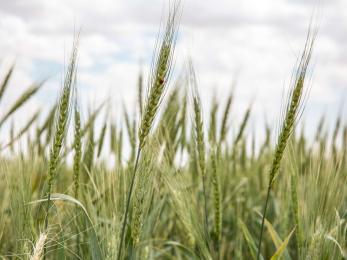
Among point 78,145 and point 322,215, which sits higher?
point 78,145

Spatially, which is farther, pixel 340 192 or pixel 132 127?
pixel 132 127

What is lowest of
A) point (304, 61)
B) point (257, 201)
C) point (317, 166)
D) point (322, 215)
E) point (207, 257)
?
point (257, 201)

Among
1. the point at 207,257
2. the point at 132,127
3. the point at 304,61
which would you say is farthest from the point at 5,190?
the point at 304,61

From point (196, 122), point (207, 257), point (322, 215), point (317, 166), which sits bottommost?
point (207, 257)

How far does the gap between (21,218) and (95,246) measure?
0.77 ft

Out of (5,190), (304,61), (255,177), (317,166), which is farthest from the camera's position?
(255,177)

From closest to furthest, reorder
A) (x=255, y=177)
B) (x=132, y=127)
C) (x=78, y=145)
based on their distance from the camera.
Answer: (x=78, y=145) < (x=132, y=127) < (x=255, y=177)

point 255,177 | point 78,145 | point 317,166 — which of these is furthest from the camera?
point 255,177

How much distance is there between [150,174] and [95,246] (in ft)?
0.86

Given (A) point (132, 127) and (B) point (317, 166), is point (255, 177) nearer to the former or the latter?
(A) point (132, 127)

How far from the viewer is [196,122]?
6.69 ft

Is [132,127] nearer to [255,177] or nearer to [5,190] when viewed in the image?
[5,190]

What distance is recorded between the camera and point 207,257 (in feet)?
6.25

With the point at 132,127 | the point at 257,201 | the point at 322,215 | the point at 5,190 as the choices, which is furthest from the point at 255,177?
the point at 322,215
